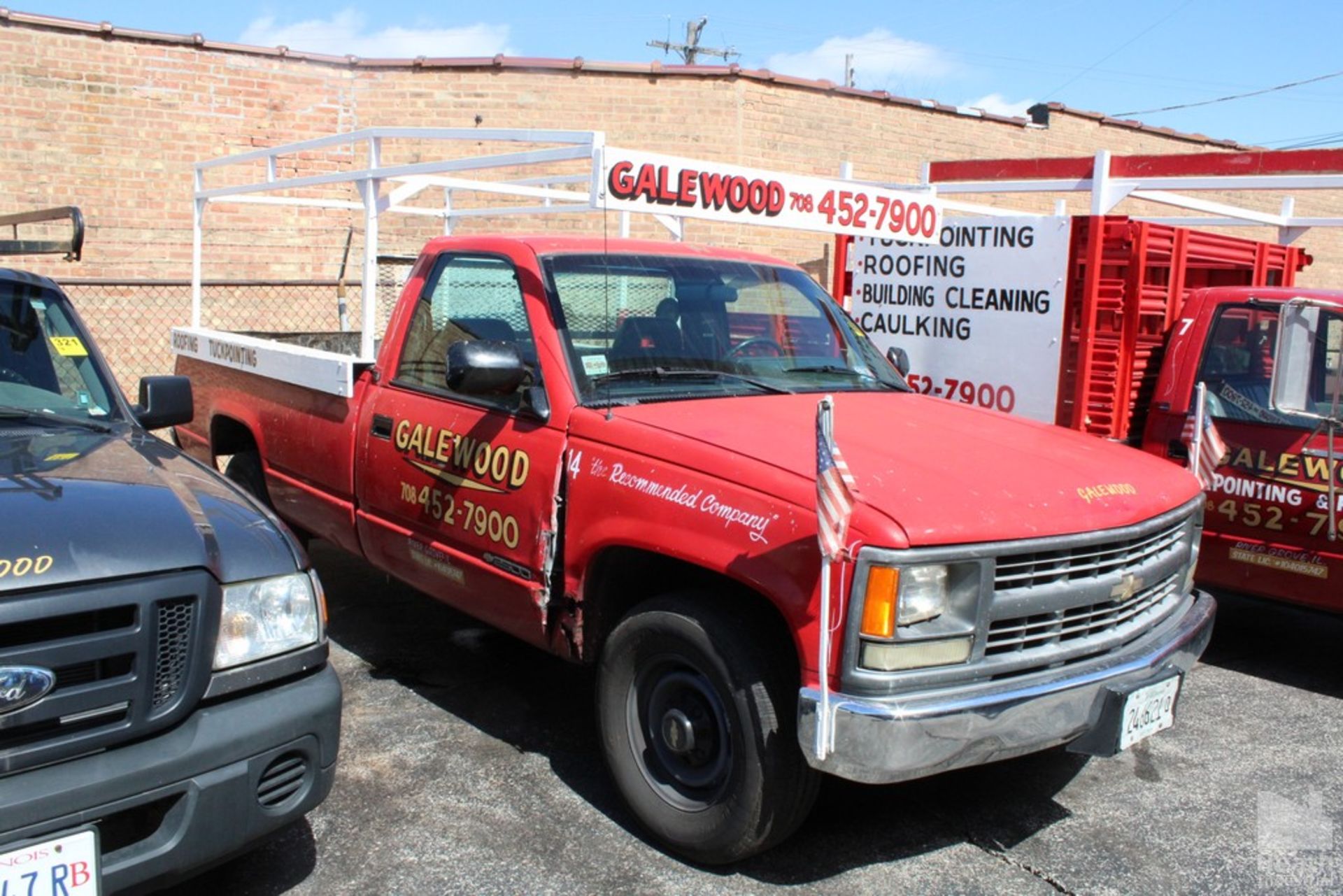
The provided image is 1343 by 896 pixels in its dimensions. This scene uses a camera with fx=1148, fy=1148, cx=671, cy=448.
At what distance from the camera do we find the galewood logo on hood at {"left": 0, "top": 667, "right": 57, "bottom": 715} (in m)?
2.51

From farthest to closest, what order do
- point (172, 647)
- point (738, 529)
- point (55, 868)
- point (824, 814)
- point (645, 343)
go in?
point (645, 343)
point (824, 814)
point (738, 529)
point (172, 647)
point (55, 868)

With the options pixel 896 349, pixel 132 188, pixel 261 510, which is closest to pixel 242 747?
pixel 261 510

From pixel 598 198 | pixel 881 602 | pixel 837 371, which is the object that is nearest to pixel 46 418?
pixel 598 198

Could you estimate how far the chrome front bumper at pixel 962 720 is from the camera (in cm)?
299

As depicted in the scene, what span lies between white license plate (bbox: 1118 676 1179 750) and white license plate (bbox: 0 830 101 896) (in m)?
2.73

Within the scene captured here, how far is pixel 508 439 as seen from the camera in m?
4.14

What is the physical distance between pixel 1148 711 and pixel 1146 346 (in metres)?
3.25

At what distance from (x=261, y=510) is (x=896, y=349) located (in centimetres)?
320

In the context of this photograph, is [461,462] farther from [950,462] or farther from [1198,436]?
[1198,436]

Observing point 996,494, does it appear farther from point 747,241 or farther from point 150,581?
point 747,241

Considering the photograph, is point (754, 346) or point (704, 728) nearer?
point (704, 728)

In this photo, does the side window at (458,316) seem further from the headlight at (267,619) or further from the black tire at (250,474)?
the black tire at (250,474)

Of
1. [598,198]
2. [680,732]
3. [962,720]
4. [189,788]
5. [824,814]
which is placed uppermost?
[598,198]

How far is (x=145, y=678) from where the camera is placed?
271 cm
